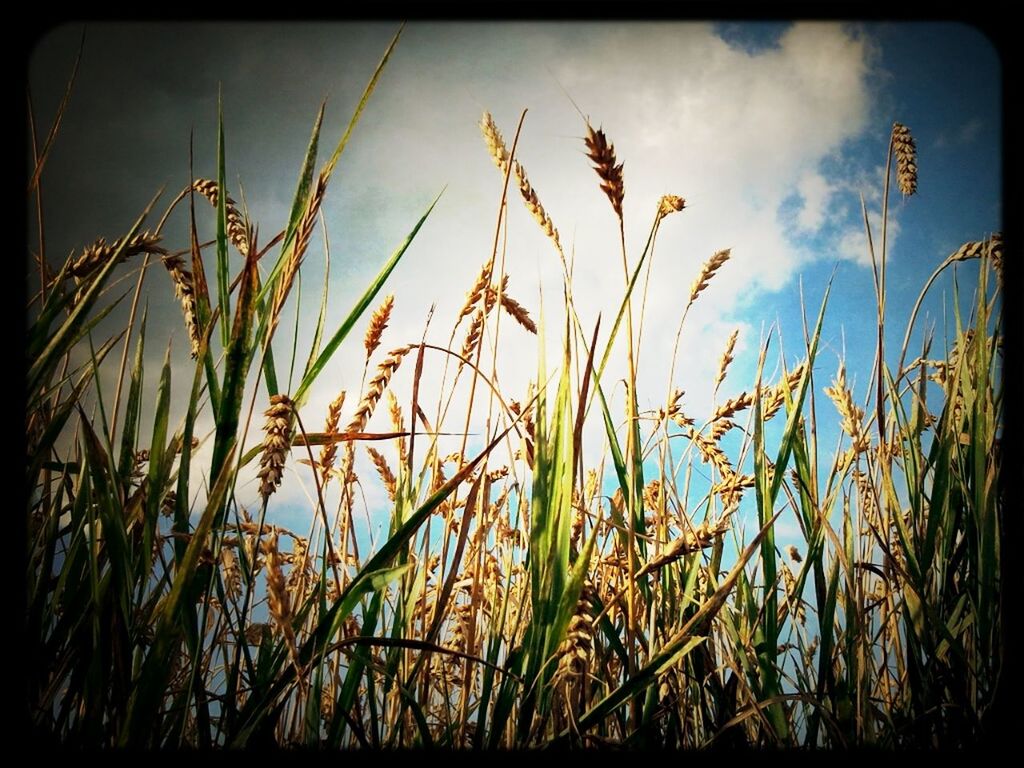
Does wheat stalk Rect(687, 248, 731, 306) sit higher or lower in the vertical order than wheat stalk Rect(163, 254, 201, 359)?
higher

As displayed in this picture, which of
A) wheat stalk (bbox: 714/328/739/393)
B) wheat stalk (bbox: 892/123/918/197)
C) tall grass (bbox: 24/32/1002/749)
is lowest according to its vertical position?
tall grass (bbox: 24/32/1002/749)

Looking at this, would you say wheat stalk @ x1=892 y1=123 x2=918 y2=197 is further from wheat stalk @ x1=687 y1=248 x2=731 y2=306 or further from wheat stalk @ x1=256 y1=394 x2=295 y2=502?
wheat stalk @ x1=256 y1=394 x2=295 y2=502

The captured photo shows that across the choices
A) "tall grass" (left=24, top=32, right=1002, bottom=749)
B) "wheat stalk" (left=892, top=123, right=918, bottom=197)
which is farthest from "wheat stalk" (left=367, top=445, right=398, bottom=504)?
"wheat stalk" (left=892, top=123, right=918, bottom=197)

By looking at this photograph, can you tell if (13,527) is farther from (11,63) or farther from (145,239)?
(11,63)

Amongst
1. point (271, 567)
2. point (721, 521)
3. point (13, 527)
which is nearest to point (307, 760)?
point (271, 567)

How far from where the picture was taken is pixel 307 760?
56cm

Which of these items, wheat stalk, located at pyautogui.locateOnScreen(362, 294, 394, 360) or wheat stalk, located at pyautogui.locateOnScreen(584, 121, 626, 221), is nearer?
wheat stalk, located at pyautogui.locateOnScreen(584, 121, 626, 221)

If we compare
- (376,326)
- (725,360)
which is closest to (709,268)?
(725,360)

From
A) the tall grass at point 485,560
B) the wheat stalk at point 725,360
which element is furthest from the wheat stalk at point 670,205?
the wheat stalk at point 725,360

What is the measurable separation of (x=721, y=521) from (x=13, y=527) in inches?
30.1

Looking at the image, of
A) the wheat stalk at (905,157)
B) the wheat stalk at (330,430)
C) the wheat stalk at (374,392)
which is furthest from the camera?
the wheat stalk at (905,157)

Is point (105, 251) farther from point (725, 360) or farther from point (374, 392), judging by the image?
point (725, 360)

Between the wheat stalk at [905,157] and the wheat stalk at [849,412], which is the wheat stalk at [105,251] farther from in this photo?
the wheat stalk at [905,157]

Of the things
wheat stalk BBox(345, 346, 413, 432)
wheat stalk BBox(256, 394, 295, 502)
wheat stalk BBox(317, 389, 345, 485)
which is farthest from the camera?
wheat stalk BBox(317, 389, 345, 485)
